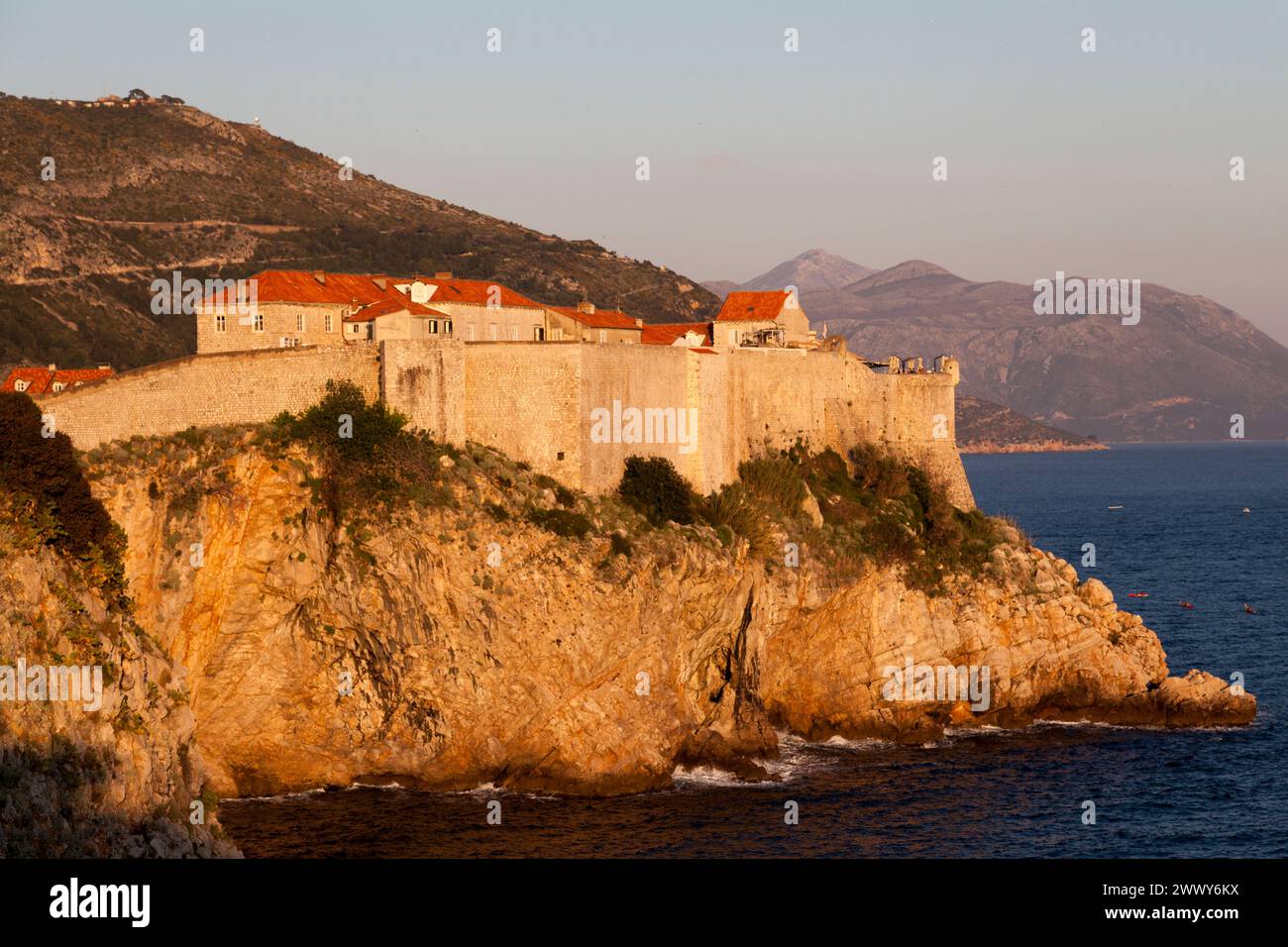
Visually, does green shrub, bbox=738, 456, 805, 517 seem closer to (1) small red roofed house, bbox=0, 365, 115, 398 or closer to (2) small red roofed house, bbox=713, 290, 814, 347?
(2) small red roofed house, bbox=713, 290, 814, 347

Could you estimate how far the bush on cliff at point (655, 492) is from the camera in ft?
143

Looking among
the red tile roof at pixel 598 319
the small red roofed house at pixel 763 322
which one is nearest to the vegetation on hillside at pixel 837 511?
the small red roofed house at pixel 763 322

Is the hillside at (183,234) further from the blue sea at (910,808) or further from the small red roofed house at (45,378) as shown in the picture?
the blue sea at (910,808)

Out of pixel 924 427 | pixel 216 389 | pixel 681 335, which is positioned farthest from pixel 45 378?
pixel 924 427

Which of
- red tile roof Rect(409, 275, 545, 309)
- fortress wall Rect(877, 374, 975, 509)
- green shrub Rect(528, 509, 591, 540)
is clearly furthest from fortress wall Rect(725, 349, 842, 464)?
green shrub Rect(528, 509, 591, 540)

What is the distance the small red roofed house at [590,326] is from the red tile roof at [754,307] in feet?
10.9

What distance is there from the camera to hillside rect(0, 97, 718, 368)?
3346 inches

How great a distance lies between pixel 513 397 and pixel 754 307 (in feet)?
54.9

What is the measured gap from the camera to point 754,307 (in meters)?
56.6

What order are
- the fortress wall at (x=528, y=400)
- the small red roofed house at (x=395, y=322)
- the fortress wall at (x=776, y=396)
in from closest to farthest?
the fortress wall at (x=528, y=400) → the small red roofed house at (x=395, y=322) → the fortress wall at (x=776, y=396)

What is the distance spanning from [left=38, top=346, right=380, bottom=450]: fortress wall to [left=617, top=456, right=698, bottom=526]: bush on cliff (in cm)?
800
